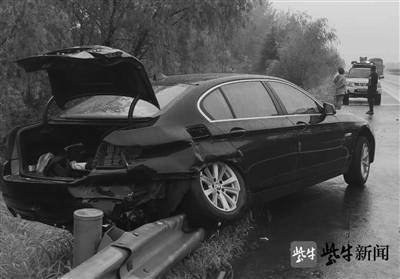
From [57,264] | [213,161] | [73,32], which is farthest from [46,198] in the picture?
[73,32]

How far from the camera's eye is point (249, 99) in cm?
544

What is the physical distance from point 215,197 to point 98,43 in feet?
27.7

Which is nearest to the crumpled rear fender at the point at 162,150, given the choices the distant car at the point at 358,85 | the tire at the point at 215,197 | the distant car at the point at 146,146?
the distant car at the point at 146,146

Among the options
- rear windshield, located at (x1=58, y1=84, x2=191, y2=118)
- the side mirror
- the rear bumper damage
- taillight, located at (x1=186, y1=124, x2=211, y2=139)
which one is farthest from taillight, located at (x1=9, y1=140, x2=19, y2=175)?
the side mirror

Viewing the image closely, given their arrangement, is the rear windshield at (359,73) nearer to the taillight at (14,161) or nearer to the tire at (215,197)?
the tire at (215,197)

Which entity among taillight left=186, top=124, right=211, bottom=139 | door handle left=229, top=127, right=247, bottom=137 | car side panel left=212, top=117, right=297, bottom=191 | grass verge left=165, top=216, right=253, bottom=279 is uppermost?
taillight left=186, top=124, right=211, bottom=139

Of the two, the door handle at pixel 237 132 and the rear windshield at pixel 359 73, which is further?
the rear windshield at pixel 359 73

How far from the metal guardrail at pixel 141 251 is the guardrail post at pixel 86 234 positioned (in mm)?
69

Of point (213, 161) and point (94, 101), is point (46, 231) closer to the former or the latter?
point (94, 101)

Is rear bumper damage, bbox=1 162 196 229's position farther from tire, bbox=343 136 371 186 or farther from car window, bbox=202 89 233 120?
tire, bbox=343 136 371 186

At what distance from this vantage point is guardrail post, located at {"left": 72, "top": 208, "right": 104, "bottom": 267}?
3.50m

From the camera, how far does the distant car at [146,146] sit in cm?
419

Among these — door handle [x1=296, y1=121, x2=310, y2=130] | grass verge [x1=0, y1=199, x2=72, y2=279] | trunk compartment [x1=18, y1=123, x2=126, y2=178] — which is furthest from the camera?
door handle [x1=296, y1=121, x2=310, y2=130]

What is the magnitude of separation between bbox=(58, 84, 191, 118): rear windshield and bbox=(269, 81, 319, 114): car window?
141 centimetres
